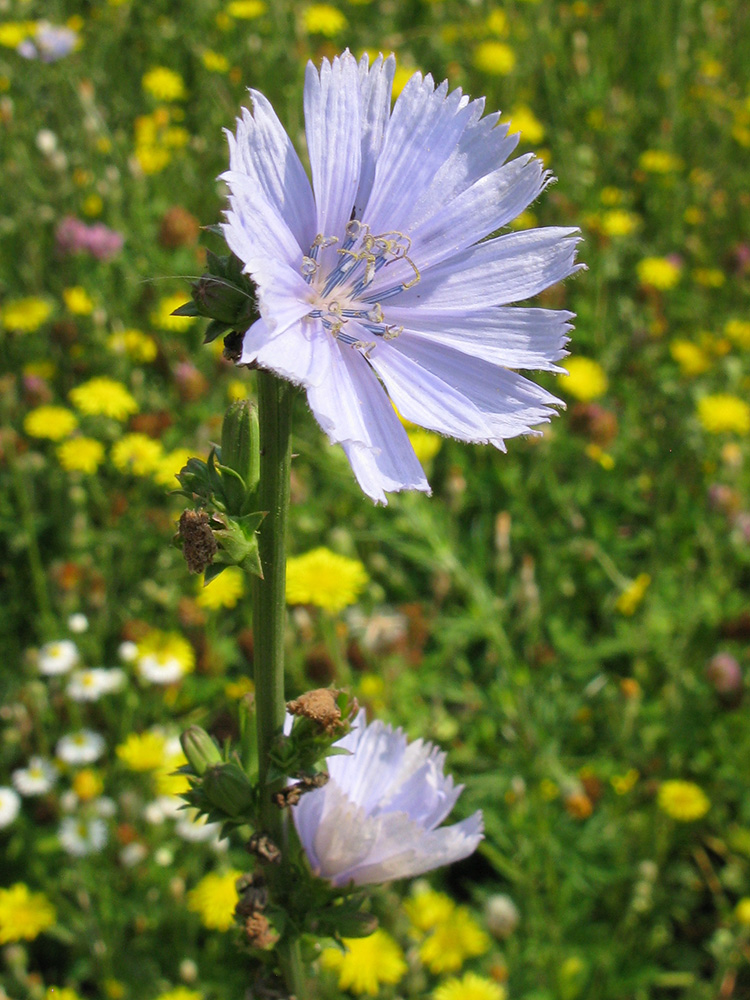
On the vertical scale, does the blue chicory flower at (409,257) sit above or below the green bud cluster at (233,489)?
above

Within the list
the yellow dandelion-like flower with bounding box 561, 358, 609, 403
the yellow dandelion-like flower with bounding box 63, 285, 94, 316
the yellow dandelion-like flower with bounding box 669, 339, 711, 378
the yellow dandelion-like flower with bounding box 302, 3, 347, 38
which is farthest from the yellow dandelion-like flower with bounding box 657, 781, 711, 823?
the yellow dandelion-like flower with bounding box 302, 3, 347, 38

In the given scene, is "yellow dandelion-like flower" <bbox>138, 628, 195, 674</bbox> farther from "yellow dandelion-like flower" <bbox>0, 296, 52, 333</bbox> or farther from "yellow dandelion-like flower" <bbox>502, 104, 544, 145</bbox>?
"yellow dandelion-like flower" <bbox>502, 104, 544, 145</bbox>

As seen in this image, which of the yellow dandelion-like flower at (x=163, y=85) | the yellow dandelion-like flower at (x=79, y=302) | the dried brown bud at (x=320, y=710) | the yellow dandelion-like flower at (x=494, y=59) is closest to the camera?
the dried brown bud at (x=320, y=710)

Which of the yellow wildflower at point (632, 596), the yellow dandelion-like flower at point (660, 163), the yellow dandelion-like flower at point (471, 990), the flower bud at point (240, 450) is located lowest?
the yellow dandelion-like flower at point (471, 990)

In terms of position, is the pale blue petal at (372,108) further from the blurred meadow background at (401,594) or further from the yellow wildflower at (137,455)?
the yellow wildflower at (137,455)

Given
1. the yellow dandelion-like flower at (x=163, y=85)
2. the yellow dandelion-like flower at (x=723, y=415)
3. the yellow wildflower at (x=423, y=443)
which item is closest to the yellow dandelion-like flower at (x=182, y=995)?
the yellow wildflower at (x=423, y=443)

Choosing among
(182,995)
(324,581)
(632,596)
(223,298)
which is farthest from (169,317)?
(223,298)

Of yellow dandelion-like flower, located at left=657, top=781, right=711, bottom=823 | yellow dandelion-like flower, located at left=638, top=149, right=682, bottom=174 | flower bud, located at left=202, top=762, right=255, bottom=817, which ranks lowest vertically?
yellow dandelion-like flower, located at left=657, top=781, right=711, bottom=823
